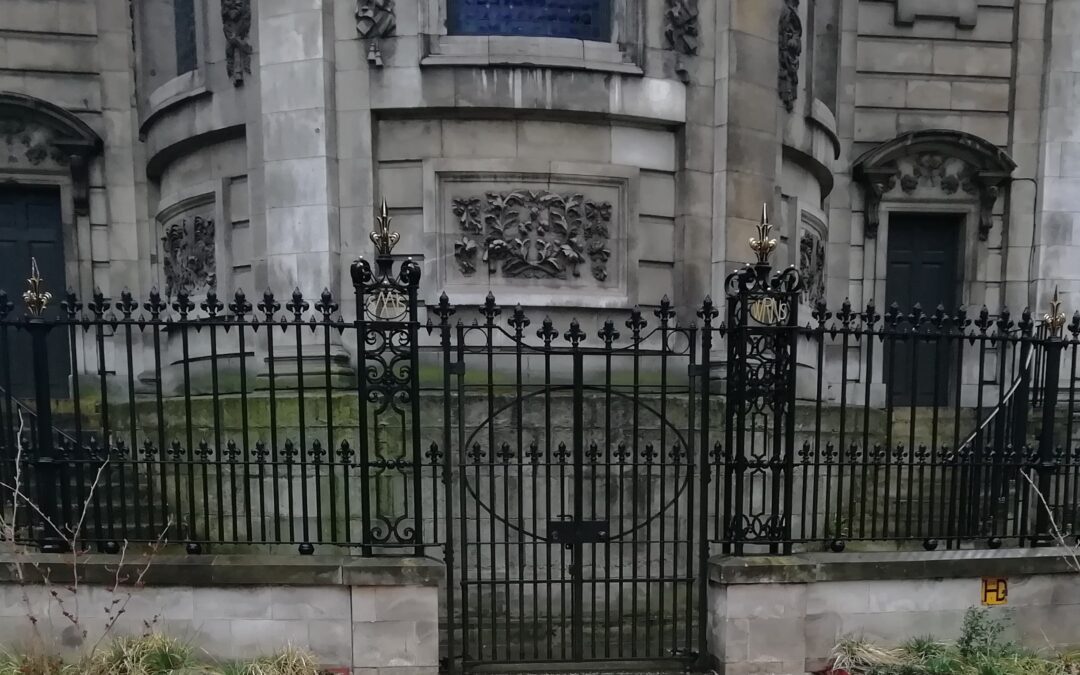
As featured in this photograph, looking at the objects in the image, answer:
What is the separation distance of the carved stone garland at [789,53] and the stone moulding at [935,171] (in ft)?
10.1

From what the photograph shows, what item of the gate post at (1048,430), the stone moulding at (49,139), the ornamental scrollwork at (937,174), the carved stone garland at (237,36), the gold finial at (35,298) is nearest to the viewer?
the gold finial at (35,298)

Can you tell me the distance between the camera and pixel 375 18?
22.7 feet

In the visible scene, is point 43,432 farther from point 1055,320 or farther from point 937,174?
point 937,174

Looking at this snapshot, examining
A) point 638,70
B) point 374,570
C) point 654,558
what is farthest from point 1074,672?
Result: point 638,70

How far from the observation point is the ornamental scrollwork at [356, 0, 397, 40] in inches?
271

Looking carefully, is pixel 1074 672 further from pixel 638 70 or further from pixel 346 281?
pixel 346 281

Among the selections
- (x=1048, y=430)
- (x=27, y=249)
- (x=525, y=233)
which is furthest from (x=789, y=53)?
(x=27, y=249)

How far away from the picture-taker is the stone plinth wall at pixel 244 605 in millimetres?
4805

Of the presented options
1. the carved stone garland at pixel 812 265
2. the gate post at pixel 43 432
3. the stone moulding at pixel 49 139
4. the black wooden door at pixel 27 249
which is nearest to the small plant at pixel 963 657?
the carved stone garland at pixel 812 265

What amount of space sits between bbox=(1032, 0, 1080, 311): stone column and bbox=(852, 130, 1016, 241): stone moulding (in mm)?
883

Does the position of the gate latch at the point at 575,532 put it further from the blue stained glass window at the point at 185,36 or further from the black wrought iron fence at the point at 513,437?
the blue stained glass window at the point at 185,36

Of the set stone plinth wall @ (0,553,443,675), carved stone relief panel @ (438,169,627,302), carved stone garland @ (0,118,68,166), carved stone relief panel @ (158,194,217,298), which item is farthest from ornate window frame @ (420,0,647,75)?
carved stone garland @ (0,118,68,166)

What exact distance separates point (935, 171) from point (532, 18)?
801cm

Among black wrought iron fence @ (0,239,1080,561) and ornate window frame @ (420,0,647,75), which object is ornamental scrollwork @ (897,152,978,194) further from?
ornate window frame @ (420,0,647,75)
